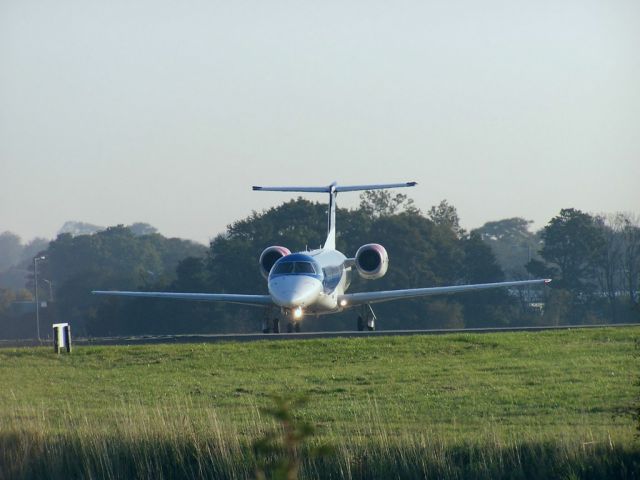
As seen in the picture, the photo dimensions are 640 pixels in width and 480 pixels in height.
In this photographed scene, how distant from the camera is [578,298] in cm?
7038

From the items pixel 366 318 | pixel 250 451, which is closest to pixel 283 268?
pixel 366 318

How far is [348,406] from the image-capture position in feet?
60.2

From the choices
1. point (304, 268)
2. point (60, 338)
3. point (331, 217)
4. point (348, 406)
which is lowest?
Answer: point (348, 406)

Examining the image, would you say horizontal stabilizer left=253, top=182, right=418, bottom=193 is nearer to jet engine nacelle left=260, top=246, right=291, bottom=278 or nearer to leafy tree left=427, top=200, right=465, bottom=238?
jet engine nacelle left=260, top=246, right=291, bottom=278

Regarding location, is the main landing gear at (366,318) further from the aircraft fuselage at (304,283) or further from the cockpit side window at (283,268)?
the cockpit side window at (283,268)

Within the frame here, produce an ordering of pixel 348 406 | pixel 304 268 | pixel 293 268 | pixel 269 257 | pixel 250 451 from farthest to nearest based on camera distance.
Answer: pixel 269 257
pixel 304 268
pixel 293 268
pixel 348 406
pixel 250 451

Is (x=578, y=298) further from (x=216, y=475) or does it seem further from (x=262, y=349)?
(x=216, y=475)

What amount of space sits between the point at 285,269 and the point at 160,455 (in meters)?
23.0

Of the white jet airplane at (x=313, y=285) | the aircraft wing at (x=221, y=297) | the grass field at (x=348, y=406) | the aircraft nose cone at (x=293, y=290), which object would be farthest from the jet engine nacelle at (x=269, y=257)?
the grass field at (x=348, y=406)

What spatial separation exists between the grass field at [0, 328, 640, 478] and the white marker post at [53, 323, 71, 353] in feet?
1.73

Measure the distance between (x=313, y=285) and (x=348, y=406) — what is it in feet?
65.7

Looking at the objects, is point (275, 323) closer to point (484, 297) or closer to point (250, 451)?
point (250, 451)

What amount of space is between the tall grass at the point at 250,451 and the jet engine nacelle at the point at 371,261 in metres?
25.0

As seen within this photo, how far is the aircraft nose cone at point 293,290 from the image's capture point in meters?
37.4
